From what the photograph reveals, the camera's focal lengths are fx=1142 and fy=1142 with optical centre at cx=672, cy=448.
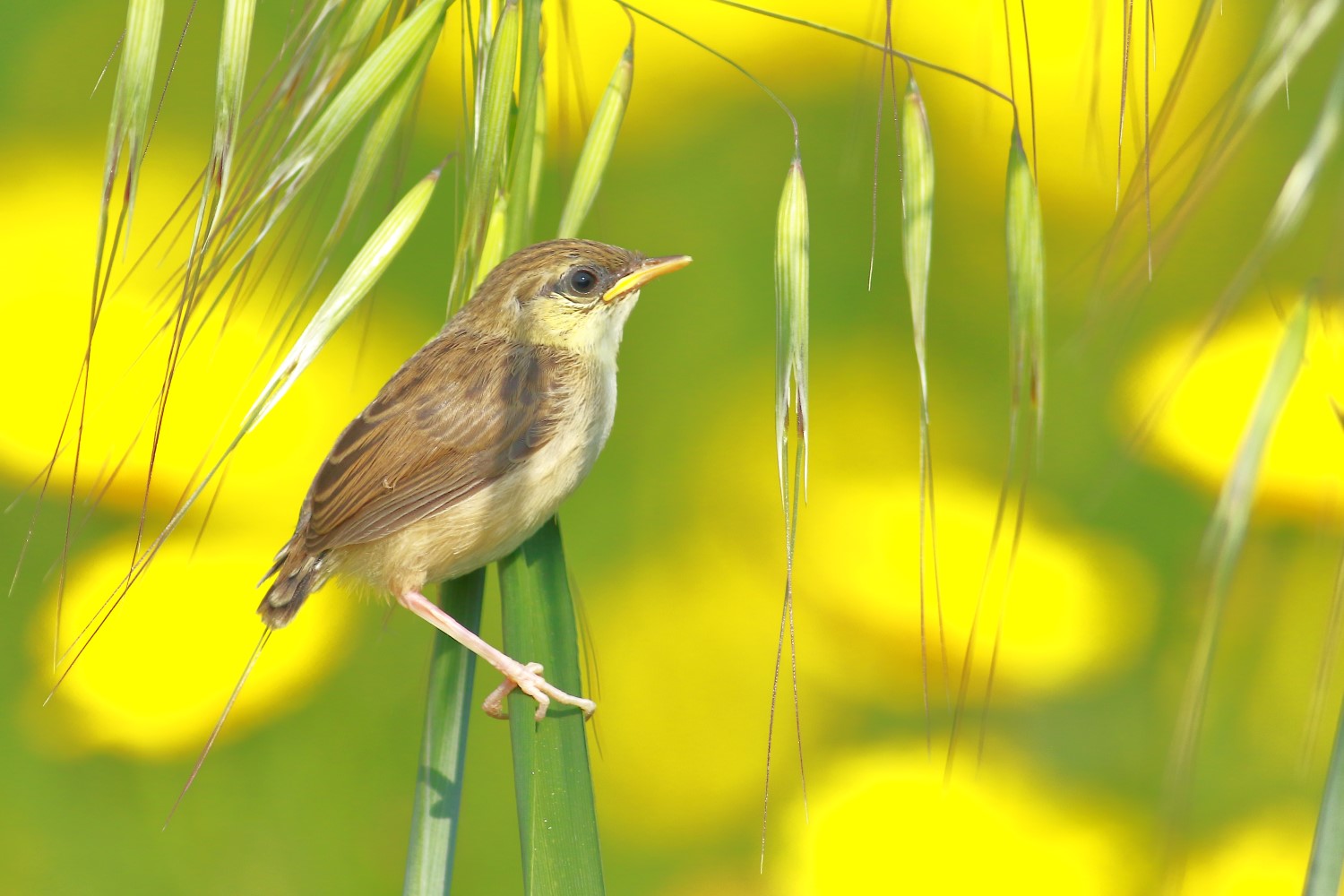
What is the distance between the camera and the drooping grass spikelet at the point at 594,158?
1.35 metres

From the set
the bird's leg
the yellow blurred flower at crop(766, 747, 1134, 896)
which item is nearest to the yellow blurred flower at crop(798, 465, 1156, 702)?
the yellow blurred flower at crop(766, 747, 1134, 896)

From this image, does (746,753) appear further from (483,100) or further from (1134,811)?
(483,100)

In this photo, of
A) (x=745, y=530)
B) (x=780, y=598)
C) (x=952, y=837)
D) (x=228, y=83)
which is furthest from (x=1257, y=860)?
(x=228, y=83)

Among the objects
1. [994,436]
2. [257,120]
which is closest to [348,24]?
[257,120]

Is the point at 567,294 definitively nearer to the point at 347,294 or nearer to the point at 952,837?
the point at 347,294

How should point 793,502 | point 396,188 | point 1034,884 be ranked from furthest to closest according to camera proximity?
point 1034,884 < point 396,188 < point 793,502

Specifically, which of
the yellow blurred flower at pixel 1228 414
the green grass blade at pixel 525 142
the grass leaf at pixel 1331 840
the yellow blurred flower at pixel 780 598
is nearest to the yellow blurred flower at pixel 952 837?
the yellow blurred flower at pixel 780 598

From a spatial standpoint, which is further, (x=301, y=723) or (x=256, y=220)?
(x=301, y=723)

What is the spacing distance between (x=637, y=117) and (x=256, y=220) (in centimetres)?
169

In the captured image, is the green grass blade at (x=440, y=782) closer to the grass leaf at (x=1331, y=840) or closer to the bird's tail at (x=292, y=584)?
the bird's tail at (x=292, y=584)

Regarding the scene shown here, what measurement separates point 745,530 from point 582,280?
957 mm

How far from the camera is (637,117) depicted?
109 inches

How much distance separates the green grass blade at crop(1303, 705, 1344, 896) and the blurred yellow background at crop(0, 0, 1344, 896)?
1481 millimetres

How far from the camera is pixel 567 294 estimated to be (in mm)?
1934
